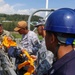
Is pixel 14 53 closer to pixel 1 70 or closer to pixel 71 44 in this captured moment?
pixel 1 70

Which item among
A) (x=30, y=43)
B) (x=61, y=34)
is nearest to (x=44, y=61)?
(x=61, y=34)

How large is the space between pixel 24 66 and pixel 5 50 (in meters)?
0.46

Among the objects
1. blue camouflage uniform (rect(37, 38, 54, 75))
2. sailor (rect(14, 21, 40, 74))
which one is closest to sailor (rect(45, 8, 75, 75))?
blue camouflage uniform (rect(37, 38, 54, 75))

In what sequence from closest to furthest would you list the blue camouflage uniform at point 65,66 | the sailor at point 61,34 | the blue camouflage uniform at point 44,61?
the blue camouflage uniform at point 65,66 < the sailor at point 61,34 < the blue camouflage uniform at point 44,61

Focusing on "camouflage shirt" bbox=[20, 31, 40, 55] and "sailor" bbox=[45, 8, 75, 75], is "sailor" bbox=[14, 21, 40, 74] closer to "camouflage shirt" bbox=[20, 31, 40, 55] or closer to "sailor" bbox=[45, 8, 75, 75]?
"camouflage shirt" bbox=[20, 31, 40, 55]

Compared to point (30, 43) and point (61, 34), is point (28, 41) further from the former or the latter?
point (61, 34)

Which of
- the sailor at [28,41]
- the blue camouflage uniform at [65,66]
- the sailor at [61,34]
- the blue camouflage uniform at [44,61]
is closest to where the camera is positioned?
the blue camouflage uniform at [65,66]

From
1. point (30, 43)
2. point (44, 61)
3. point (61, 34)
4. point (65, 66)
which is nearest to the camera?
point (65, 66)

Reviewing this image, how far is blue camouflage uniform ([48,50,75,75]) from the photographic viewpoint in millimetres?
1802

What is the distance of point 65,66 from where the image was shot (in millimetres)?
1832

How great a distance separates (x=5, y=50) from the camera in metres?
5.39

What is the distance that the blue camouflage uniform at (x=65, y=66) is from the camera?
5.91 feet

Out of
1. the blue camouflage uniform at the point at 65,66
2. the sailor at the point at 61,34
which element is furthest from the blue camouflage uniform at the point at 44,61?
the blue camouflage uniform at the point at 65,66

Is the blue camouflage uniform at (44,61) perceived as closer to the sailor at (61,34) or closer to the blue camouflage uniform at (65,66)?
the sailor at (61,34)
